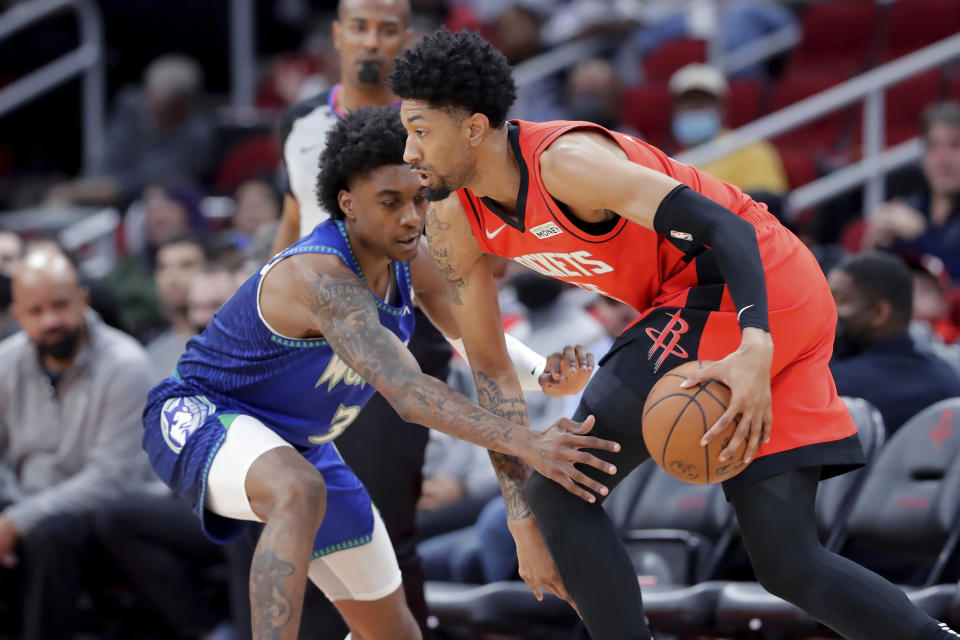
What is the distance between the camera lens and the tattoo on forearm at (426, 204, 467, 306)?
354 cm

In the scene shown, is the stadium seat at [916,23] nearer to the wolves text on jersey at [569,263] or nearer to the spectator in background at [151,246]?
the spectator in background at [151,246]

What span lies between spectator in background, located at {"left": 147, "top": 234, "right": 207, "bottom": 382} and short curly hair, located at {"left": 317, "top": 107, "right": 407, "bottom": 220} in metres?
3.29

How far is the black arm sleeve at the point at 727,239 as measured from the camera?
9.78 feet

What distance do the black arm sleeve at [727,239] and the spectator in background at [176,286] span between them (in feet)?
14.0

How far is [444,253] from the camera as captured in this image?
355 centimetres

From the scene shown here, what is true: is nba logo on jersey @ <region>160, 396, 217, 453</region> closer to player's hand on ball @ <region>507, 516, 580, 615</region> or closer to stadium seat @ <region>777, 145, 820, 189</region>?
player's hand on ball @ <region>507, 516, 580, 615</region>

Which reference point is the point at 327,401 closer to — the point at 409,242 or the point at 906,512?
the point at 409,242

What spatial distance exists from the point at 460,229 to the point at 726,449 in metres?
0.96

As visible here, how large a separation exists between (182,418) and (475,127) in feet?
3.92

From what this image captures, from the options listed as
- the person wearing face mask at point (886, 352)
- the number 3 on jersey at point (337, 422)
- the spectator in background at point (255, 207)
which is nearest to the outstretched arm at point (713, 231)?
the number 3 on jersey at point (337, 422)

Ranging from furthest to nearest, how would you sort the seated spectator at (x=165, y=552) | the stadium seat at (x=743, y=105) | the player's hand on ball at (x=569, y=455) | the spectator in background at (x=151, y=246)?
the stadium seat at (x=743, y=105), the spectator in background at (x=151, y=246), the seated spectator at (x=165, y=552), the player's hand on ball at (x=569, y=455)

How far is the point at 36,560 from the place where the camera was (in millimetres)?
5824

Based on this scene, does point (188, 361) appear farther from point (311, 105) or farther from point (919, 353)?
point (919, 353)

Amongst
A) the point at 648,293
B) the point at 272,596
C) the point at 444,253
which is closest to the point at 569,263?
the point at 648,293
